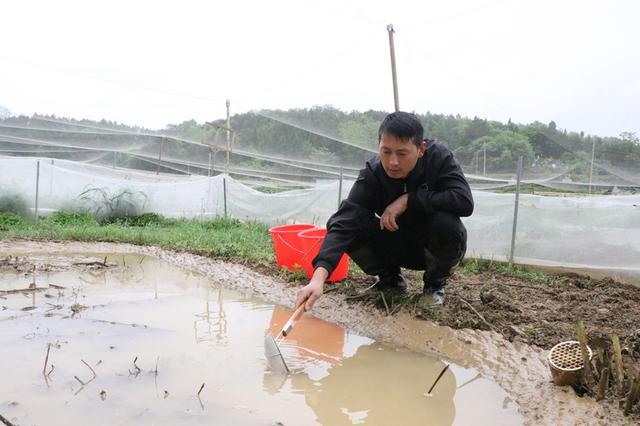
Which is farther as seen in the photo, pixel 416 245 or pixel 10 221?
pixel 10 221

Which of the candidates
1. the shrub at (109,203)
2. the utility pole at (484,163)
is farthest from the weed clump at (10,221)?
the utility pole at (484,163)

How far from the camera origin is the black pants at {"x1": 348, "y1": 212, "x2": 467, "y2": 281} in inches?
127

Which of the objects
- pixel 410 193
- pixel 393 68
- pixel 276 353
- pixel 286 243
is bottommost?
pixel 276 353

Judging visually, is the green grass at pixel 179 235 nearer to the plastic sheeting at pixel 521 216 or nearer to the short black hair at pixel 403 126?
the plastic sheeting at pixel 521 216

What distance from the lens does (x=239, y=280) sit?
4.75 m

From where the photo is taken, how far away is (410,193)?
3139 mm

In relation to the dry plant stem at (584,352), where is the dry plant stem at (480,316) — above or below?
below

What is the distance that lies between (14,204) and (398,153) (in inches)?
351

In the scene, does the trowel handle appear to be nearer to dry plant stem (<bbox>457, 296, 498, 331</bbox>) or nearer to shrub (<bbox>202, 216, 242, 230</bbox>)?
dry plant stem (<bbox>457, 296, 498, 331</bbox>)

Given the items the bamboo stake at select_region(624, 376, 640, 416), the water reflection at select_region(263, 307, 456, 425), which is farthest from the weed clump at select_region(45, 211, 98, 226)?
the bamboo stake at select_region(624, 376, 640, 416)

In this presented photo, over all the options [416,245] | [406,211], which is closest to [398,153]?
[406,211]

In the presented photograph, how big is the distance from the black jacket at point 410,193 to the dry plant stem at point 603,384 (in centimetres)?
125

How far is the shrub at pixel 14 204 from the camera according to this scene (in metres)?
9.40

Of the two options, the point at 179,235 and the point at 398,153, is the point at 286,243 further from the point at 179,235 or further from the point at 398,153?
the point at 179,235
